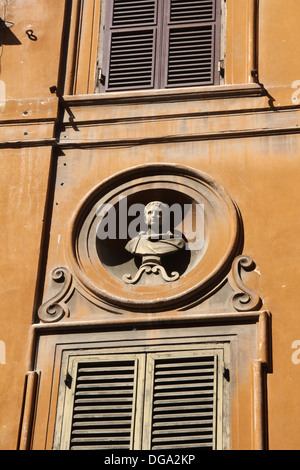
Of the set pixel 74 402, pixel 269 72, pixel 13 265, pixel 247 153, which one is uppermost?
pixel 269 72

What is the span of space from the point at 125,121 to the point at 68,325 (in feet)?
9.02

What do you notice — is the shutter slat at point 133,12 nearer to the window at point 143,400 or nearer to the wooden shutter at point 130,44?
the wooden shutter at point 130,44

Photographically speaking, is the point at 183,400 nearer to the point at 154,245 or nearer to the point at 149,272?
the point at 149,272

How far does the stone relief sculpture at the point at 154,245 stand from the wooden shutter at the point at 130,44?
1835 millimetres

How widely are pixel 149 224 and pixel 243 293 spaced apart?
1.53 meters

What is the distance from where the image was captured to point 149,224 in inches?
640

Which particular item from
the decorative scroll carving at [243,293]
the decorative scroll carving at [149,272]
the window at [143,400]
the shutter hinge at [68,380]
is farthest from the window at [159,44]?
the shutter hinge at [68,380]

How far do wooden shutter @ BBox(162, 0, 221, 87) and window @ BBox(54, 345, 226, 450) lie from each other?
379 cm

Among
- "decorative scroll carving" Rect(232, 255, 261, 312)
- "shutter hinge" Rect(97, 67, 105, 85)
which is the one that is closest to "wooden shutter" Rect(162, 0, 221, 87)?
"shutter hinge" Rect(97, 67, 105, 85)

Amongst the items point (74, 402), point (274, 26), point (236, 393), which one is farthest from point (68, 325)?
point (274, 26)

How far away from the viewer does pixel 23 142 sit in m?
16.7

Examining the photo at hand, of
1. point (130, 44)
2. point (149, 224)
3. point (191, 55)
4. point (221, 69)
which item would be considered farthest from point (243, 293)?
point (130, 44)

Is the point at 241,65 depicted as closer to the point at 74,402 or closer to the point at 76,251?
the point at 76,251

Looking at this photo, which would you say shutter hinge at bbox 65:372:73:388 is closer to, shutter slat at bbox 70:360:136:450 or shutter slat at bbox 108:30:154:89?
shutter slat at bbox 70:360:136:450
